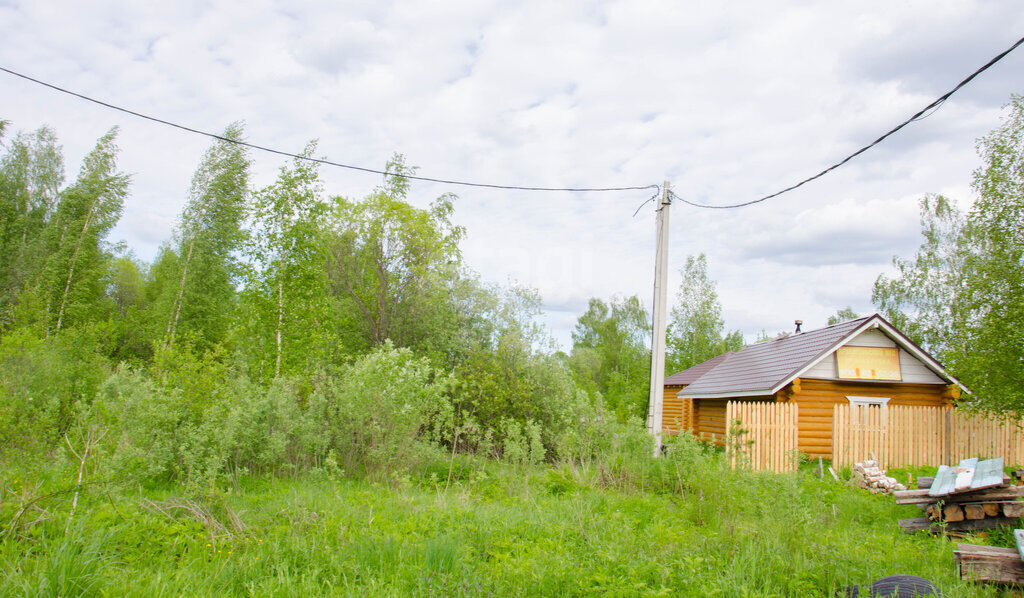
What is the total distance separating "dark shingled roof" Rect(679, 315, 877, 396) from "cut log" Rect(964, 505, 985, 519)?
803cm

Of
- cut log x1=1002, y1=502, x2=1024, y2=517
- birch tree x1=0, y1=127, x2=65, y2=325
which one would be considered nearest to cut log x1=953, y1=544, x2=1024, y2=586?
cut log x1=1002, y1=502, x2=1024, y2=517

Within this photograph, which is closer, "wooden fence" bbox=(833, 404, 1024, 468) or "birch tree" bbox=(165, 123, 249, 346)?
"wooden fence" bbox=(833, 404, 1024, 468)

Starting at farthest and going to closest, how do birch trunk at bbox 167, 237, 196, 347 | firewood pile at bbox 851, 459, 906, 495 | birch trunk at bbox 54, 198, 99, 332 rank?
birch trunk at bbox 167, 237, 196, 347
birch trunk at bbox 54, 198, 99, 332
firewood pile at bbox 851, 459, 906, 495

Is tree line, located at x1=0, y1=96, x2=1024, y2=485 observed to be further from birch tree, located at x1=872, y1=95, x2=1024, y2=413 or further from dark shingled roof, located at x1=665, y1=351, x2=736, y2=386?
dark shingled roof, located at x1=665, y1=351, x2=736, y2=386

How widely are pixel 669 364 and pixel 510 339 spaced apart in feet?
88.4

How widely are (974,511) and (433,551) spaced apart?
7210mm

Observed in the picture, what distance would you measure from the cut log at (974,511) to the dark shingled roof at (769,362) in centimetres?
803

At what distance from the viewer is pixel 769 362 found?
18.4 m

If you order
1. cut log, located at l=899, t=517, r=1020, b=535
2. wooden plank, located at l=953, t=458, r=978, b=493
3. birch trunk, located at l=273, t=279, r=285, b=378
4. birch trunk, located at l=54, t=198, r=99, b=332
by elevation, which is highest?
birch trunk, located at l=54, t=198, r=99, b=332

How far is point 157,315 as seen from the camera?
2580 cm

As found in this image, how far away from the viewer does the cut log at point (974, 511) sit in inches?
289

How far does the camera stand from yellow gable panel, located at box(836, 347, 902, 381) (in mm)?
16281

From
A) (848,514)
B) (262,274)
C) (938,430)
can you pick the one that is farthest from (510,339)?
(938,430)

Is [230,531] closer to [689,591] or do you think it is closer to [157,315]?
[689,591]
